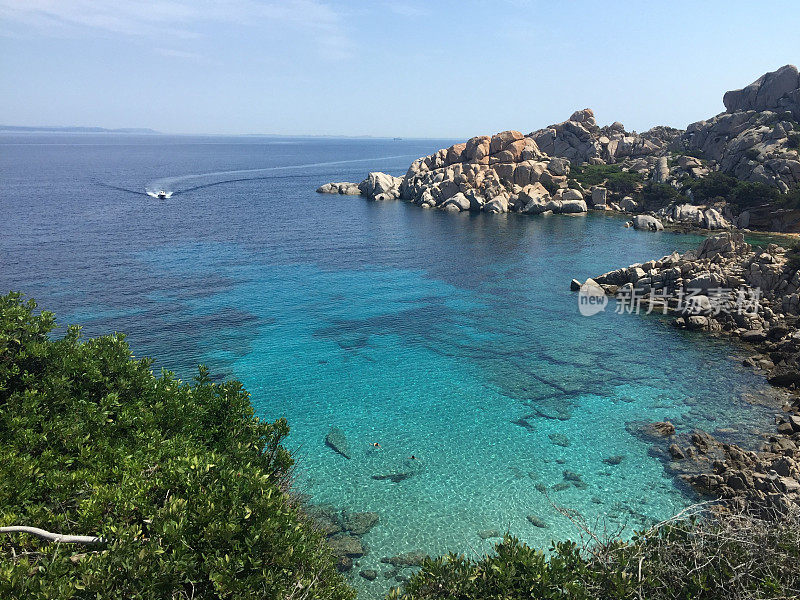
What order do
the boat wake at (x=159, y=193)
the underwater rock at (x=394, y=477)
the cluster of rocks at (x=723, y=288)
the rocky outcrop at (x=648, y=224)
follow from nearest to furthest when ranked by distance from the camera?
the underwater rock at (x=394, y=477) < the cluster of rocks at (x=723, y=288) < the rocky outcrop at (x=648, y=224) < the boat wake at (x=159, y=193)

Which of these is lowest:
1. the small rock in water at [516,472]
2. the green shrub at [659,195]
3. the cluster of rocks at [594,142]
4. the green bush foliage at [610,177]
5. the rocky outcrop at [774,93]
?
the small rock in water at [516,472]

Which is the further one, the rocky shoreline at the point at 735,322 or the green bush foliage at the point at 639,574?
the rocky shoreline at the point at 735,322

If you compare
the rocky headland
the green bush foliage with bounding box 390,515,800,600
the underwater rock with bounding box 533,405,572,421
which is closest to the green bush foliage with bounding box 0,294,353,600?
the green bush foliage with bounding box 390,515,800,600

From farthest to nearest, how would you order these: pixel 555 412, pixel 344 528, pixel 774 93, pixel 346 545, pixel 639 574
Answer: pixel 774 93 < pixel 555 412 < pixel 344 528 < pixel 346 545 < pixel 639 574

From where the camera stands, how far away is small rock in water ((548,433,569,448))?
28.6 meters

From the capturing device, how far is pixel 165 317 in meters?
44.8

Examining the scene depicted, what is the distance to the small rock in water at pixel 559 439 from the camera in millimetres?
28594

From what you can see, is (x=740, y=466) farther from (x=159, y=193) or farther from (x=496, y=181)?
(x=159, y=193)

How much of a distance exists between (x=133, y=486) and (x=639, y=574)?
12153 mm

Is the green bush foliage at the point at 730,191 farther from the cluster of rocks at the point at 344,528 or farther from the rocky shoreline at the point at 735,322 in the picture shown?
the cluster of rocks at the point at 344,528

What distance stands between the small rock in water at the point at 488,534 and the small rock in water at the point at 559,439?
27.0ft

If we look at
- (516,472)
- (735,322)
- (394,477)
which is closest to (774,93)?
(735,322)

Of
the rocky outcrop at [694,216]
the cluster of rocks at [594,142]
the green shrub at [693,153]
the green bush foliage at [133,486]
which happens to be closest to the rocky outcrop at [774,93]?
the green shrub at [693,153]

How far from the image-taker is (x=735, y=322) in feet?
146
